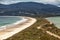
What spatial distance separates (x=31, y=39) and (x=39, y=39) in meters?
0.73

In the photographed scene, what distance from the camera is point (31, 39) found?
79.5 feet

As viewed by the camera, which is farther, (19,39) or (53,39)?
(53,39)

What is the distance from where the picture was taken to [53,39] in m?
25.4

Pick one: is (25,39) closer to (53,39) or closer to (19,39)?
(19,39)

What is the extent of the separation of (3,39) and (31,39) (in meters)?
2.57

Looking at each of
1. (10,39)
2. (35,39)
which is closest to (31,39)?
(35,39)

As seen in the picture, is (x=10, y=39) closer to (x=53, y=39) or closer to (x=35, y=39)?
(x=35, y=39)

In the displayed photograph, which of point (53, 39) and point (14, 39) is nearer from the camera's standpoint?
point (14, 39)

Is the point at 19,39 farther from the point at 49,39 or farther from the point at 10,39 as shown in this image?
the point at 49,39

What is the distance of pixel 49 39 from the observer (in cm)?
2472

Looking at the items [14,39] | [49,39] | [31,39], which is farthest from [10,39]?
[49,39]

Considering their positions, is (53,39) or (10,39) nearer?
(10,39)

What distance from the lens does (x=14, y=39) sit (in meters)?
23.5

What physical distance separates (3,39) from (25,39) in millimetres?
2029
